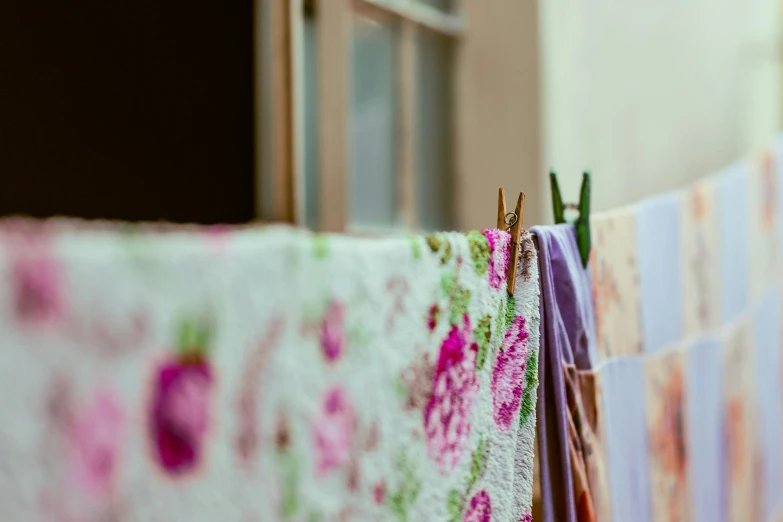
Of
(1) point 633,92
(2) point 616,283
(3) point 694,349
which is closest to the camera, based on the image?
(2) point 616,283

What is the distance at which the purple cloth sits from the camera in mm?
567

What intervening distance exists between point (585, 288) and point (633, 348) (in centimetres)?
17

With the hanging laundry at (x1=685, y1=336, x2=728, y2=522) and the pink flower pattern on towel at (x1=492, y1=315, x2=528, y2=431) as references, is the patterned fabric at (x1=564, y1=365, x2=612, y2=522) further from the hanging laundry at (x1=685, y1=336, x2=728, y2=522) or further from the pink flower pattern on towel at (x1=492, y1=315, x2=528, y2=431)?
the hanging laundry at (x1=685, y1=336, x2=728, y2=522)

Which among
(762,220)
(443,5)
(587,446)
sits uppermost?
(443,5)

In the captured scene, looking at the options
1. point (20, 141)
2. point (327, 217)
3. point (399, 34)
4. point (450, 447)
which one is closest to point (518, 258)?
point (450, 447)

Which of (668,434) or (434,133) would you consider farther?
(434,133)

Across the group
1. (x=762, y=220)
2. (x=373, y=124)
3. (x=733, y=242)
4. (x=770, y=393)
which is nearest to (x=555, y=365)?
(x=733, y=242)

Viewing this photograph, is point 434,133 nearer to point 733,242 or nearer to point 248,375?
point 733,242

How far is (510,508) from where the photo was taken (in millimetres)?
508

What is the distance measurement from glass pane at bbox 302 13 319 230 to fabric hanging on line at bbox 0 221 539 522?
27.8 inches

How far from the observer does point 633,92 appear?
1437mm

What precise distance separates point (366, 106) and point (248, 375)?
1034mm

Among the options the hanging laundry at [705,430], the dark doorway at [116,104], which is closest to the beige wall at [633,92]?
the hanging laundry at [705,430]

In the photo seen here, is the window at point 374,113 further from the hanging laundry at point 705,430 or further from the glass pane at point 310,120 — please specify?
the hanging laundry at point 705,430
